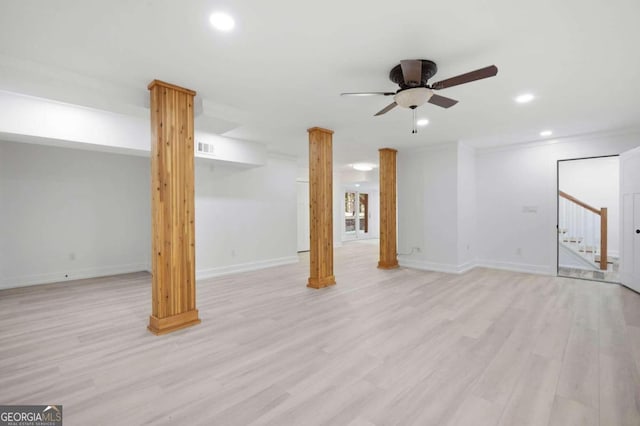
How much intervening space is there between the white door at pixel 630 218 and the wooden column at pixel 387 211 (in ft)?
12.1

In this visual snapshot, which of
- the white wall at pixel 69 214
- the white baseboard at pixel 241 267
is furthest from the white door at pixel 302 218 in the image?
the white wall at pixel 69 214

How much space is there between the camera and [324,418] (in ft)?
5.87

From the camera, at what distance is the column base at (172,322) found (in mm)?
3016

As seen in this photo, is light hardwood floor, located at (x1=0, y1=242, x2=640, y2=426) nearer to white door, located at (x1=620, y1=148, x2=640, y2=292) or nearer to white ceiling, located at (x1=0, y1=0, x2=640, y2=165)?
white door, located at (x1=620, y1=148, x2=640, y2=292)

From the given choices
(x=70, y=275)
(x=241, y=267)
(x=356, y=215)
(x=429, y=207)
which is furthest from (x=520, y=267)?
(x=70, y=275)

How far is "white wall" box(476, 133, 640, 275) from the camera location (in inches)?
217

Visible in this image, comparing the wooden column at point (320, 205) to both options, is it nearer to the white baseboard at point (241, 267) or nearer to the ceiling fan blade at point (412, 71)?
the white baseboard at point (241, 267)

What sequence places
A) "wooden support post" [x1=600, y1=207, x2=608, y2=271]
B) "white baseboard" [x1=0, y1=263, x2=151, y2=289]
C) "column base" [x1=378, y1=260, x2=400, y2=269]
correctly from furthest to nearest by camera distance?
"column base" [x1=378, y1=260, x2=400, y2=269] < "wooden support post" [x1=600, y1=207, x2=608, y2=271] < "white baseboard" [x1=0, y1=263, x2=151, y2=289]

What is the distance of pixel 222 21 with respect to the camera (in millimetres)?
2105

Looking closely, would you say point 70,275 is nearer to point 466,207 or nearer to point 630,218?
point 466,207

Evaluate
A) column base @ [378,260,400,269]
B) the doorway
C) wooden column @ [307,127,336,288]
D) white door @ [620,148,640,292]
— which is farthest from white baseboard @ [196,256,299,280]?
white door @ [620,148,640,292]

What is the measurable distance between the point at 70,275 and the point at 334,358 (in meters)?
5.50

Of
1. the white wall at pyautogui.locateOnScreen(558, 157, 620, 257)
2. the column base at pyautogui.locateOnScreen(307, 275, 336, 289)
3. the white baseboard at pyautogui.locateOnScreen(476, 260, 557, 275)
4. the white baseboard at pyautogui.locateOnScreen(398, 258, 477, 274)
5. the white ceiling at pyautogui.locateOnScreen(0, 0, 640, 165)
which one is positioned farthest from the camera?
the white wall at pyautogui.locateOnScreen(558, 157, 620, 257)

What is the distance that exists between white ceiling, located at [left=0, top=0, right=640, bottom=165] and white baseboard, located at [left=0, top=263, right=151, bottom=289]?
3484 mm
